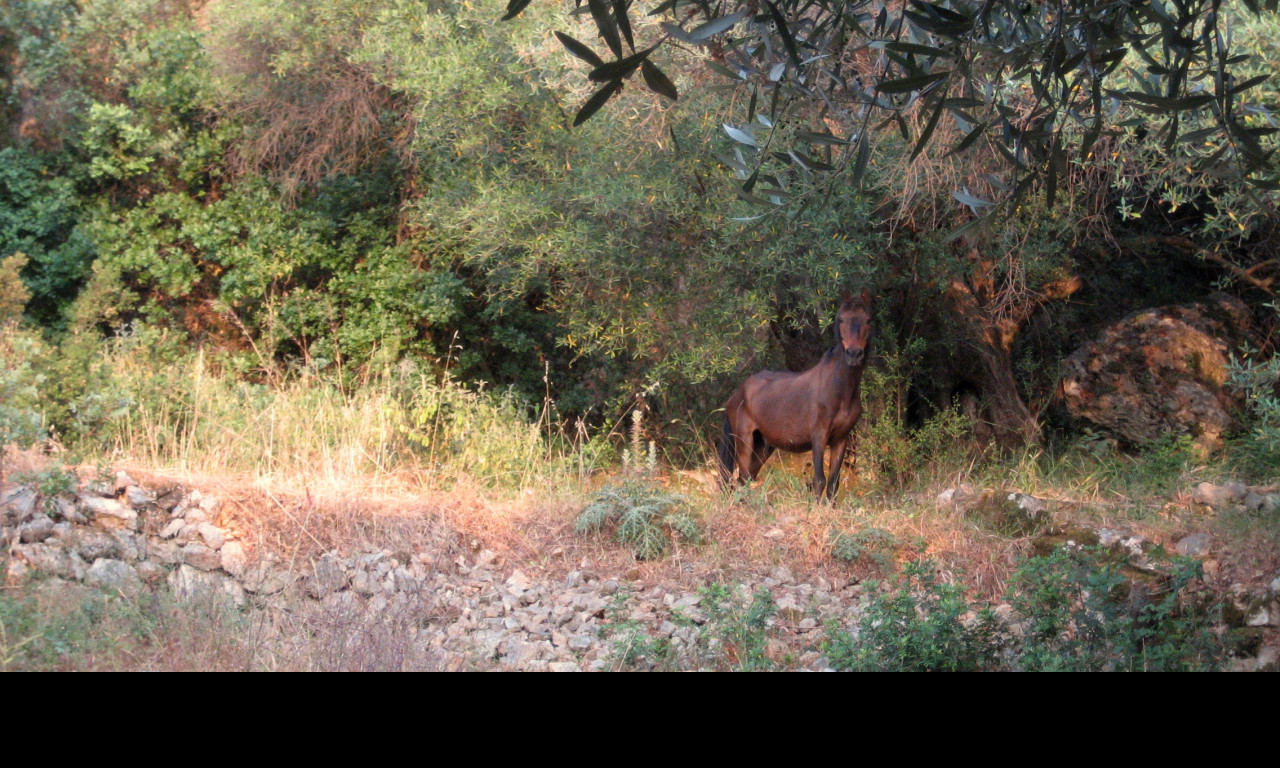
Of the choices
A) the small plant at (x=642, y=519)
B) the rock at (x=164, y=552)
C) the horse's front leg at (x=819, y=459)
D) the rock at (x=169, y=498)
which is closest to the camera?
the rock at (x=164, y=552)

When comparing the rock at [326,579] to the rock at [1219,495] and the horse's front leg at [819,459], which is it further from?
the rock at [1219,495]

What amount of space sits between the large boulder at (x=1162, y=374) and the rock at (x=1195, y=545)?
272cm

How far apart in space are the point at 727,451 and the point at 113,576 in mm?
4654

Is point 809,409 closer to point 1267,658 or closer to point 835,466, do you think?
point 835,466

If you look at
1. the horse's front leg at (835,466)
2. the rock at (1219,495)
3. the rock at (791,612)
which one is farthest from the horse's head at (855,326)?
the rock at (1219,495)

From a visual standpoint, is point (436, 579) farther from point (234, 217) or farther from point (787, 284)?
point (234, 217)

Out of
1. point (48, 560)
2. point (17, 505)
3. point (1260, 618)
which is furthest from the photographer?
point (17, 505)

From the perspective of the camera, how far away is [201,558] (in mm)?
5711

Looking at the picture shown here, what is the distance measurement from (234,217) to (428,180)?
227 cm

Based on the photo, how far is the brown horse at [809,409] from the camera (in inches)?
263

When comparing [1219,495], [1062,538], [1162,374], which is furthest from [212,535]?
[1162,374]

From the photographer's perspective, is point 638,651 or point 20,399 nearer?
point 638,651

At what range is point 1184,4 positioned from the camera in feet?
8.55
